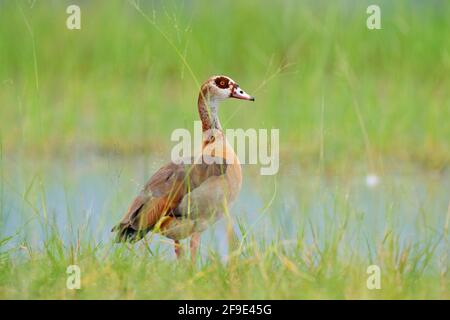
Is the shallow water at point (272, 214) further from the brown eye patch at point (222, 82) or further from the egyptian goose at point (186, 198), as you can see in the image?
the brown eye patch at point (222, 82)

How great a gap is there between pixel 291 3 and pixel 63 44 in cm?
225

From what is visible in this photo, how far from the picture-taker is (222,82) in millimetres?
5957

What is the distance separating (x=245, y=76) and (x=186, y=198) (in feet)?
14.8

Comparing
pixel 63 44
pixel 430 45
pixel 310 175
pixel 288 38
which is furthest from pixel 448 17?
pixel 63 44

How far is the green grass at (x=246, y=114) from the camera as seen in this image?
201 inches

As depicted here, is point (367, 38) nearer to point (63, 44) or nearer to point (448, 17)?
point (448, 17)

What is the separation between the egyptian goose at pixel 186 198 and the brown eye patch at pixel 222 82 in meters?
0.12

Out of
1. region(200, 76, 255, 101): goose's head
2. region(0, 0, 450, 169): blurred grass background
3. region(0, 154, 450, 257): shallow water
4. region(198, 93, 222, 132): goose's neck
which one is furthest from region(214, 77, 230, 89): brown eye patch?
region(0, 0, 450, 169): blurred grass background

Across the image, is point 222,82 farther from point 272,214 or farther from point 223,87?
point 272,214

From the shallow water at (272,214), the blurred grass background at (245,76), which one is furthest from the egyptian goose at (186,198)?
the blurred grass background at (245,76)

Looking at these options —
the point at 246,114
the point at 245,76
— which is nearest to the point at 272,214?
the point at 246,114

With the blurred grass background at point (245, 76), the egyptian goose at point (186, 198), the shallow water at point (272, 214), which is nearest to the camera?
the shallow water at point (272, 214)

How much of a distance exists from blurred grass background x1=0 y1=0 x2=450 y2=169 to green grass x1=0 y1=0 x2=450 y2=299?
2cm
